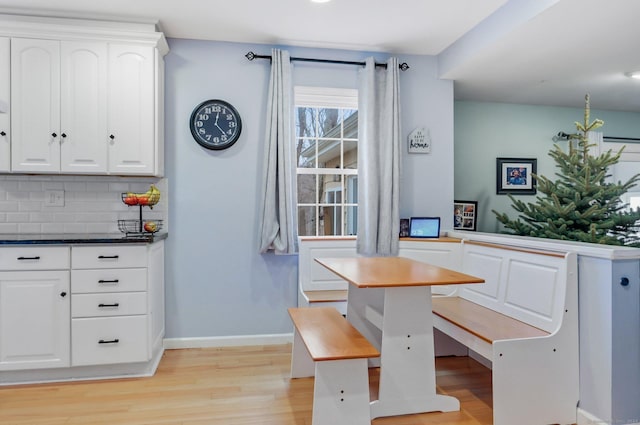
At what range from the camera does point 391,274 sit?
7.82 feet

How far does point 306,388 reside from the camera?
274cm

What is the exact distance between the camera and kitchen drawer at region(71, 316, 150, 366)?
284 cm

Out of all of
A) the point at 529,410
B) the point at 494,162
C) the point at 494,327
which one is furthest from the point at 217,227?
the point at 494,162

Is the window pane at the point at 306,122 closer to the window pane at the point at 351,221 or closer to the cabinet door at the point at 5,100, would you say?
the window pane at the point at 351,221

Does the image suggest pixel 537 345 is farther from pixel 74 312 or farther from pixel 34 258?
pixel 34 258

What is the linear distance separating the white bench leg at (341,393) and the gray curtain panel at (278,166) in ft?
5.03

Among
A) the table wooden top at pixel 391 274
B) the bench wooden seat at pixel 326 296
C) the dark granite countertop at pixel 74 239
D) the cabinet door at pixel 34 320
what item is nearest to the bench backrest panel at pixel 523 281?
the table wooden top at pixel 391 274

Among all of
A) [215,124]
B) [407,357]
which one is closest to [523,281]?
[407,357]

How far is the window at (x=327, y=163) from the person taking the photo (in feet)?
12.6

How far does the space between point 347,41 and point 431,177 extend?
55.3 inches

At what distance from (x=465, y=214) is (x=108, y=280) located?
3375 millimetres

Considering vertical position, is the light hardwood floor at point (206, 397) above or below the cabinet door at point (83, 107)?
below

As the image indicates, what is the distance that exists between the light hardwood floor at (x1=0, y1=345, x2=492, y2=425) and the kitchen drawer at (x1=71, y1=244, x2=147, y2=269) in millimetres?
784

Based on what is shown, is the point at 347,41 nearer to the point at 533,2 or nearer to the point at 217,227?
the point at 533,2
